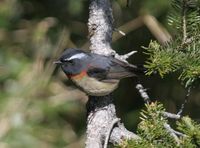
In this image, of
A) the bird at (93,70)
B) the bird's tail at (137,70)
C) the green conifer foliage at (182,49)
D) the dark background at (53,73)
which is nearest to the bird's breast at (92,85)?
the bird at (93,70)

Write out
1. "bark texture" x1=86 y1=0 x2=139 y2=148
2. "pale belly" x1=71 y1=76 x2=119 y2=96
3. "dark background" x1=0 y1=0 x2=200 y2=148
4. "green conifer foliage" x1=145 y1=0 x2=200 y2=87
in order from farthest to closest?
1. "dark background" x1=0 y1=0 x2=200 y2=148
2. "pale belly" x1=71 y1=76 x2=119 y2=96
3. "bark texture" x1=86 y1=0 x2=139 y2=148
4. "green conifer foliage" x1=145 y1=0 x2=200 y2=87

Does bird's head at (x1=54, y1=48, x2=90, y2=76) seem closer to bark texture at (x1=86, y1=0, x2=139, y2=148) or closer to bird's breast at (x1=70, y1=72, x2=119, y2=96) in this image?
bird's breast at (x1=70, y1=72, x2=119, y2=96)

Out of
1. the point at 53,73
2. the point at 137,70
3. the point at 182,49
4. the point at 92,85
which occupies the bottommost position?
the point at 53,73

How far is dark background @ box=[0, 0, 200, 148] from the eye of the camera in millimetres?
6129

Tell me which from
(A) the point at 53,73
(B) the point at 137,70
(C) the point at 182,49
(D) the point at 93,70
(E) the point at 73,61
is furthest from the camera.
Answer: (A) the point at 53,73

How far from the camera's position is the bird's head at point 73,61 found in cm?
533

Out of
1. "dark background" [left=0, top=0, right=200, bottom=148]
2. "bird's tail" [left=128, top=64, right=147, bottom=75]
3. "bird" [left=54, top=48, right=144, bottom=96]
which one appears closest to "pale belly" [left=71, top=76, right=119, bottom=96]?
"bird" [left=54, top=48, right=144, bottom=96]

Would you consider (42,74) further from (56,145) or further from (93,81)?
(93,81)

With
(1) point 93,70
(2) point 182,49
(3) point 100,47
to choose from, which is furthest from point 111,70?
(2) point 182,49

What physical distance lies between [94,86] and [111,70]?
0.99 feet

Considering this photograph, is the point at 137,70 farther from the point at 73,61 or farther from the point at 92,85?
the point at 73,61

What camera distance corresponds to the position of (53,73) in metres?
7.06

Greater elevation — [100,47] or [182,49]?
[182,49]

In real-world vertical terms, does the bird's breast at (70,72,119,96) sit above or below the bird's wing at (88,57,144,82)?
below
